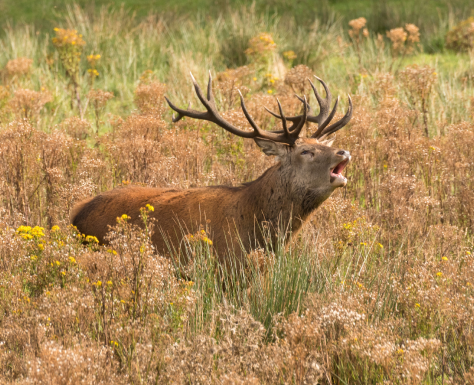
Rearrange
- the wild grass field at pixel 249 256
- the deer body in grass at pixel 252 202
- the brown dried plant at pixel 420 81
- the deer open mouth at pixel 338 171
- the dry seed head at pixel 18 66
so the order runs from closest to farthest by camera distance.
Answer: the wild grass field at pixel 249 256 → the deer open mouth at pixel 338 171 → the deer body in grass at pixel 252 202 → the brown dried plant at pixel 420 81 → the dry seed head at pixel 18 66

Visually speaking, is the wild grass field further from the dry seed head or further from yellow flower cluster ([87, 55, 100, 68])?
yellow flower cluster ([87, 55, 100, 68])

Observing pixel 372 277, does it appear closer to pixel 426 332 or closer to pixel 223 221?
pixel 426 332

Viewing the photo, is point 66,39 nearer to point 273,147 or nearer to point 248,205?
point 273,147

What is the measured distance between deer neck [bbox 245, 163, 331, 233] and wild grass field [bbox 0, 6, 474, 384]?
218mm

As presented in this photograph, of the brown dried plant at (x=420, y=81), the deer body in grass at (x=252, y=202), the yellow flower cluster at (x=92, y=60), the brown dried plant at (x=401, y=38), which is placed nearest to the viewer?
the deer body in grass at (x=252, y=202)

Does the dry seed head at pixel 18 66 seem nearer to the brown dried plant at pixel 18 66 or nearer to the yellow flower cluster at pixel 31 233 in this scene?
the brown dried plant at pixel 18 66

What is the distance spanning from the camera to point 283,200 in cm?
497

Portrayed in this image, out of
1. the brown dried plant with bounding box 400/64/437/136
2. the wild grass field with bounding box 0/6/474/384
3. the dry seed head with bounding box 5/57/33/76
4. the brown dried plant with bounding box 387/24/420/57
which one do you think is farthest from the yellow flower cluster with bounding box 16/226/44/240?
the brown dried plant with bounding box 387/24/420/57

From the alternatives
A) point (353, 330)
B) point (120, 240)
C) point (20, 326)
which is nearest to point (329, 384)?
point (353, 330)

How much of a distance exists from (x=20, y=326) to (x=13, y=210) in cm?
259

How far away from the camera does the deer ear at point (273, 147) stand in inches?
203

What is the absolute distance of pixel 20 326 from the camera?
3.53 metres

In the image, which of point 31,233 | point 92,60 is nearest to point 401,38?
point 92,60

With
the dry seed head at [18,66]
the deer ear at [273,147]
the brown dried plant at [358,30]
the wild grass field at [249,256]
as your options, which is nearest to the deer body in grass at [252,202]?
the deer ear at [273,147]
